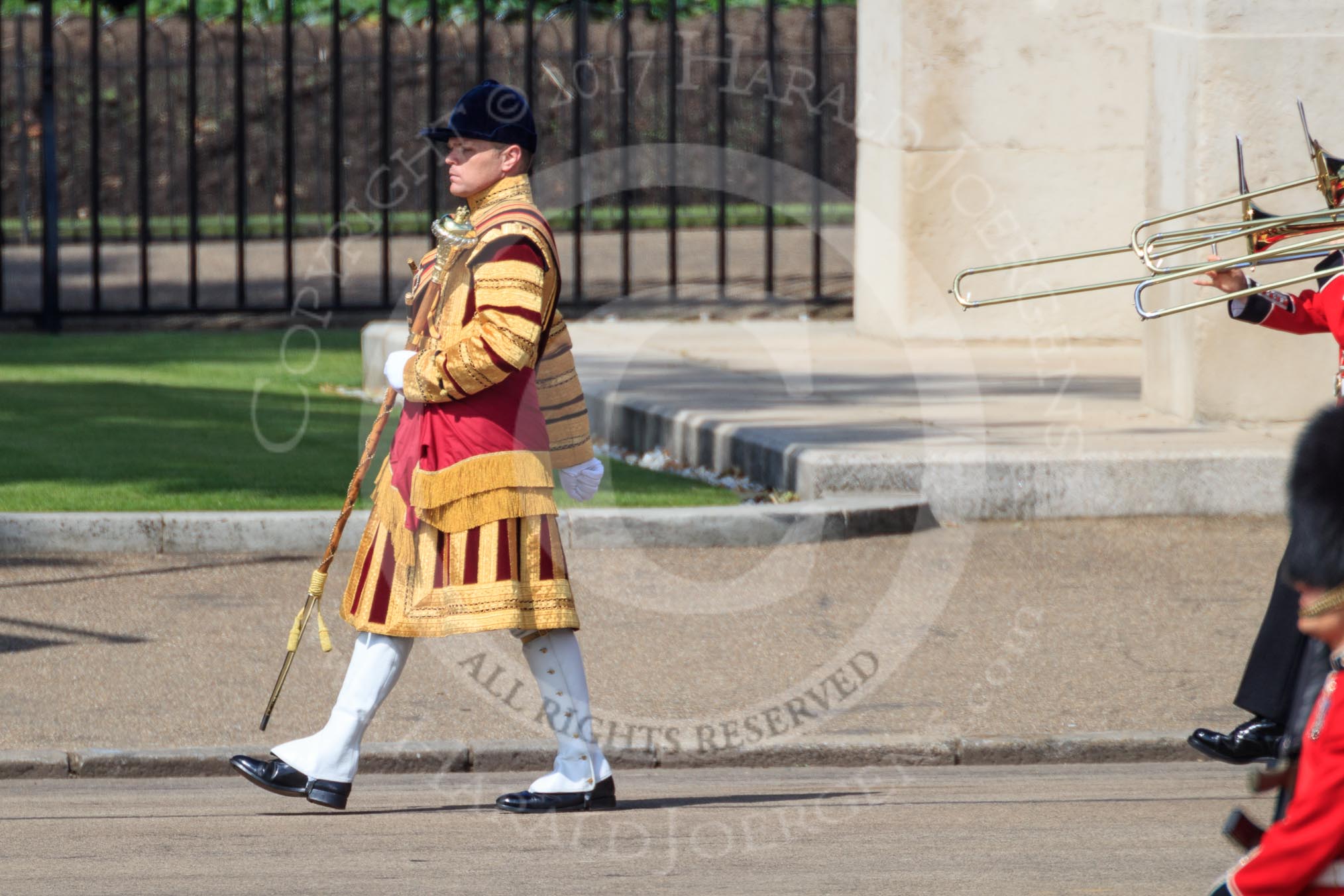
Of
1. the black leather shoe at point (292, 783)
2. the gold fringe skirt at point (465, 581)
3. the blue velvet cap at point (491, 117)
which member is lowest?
the black leather shoe at point (292, 783)

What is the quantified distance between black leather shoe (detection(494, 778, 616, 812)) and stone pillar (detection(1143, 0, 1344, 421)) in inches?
218

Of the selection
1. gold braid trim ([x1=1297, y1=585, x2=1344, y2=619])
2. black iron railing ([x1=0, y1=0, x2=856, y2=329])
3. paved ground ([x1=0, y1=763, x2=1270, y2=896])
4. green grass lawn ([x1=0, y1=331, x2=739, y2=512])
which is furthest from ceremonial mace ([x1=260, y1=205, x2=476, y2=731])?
black iron railing ([x1=0, y1=0, x2=856, y2=329])

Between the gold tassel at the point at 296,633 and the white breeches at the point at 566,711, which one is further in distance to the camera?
the gold tassel at the point at 296,633

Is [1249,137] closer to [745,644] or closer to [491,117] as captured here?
[745,644]

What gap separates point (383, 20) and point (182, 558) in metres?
6.83

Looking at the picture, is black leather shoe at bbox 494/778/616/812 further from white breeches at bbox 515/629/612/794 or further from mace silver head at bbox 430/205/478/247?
mace silver head at bbox 430/205/478/247

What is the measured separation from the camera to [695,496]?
9.67 metres

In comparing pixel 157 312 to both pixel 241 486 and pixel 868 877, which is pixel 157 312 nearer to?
pixel 241 486

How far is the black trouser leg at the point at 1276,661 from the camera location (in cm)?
571

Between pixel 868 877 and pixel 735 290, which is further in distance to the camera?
pixel 735 290

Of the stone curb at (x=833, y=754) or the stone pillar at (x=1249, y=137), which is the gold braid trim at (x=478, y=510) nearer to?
the stone curb at (x=833, y=754)

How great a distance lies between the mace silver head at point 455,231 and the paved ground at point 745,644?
5.65 ft

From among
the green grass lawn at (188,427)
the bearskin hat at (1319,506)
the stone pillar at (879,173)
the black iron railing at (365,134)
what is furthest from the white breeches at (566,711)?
the black iron railing at (365,134)

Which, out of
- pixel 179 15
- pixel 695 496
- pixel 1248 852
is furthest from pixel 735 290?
pixel 1248 852
